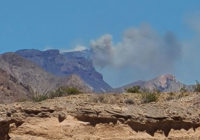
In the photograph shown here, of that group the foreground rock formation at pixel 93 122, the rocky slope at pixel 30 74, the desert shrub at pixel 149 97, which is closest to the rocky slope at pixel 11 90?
the rocky slope at pixel 30 74

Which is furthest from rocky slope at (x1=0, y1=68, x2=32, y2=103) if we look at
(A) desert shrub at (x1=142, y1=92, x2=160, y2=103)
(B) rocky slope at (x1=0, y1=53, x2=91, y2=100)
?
(A) desert shrub at (x1=142, y1=92, x2=160, y2=103)

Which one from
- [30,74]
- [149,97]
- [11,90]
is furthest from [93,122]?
[30,74]

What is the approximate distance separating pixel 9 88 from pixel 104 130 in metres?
36.6

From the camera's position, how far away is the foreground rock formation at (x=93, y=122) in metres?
13.5

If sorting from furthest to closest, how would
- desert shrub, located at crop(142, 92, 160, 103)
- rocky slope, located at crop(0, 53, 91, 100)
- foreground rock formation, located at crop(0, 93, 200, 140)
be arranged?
1. rocky slope, located at crop(0, 53, 91, 100)
2. desert shrub, located at crop(142, 92, 160, 103)
3. foreground rock formation, located at crop(0, 93, 200, 140)

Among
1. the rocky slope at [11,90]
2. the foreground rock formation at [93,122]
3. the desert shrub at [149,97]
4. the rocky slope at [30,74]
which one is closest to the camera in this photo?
the foreground rock formation at [93,122]

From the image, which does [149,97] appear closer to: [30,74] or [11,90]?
[11,90]

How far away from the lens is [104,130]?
14.3m

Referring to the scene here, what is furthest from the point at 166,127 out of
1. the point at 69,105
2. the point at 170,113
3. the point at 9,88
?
the point at 9,88

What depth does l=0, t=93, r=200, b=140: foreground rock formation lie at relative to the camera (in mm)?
13547

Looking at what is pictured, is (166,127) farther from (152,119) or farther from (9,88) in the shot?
(9,88)

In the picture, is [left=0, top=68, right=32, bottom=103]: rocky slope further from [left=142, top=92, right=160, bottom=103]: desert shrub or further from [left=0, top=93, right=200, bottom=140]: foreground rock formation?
[left=0, top=93, right=200, bottom=140]: foreground rock formation

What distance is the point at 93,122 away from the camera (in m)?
Result: 14.2

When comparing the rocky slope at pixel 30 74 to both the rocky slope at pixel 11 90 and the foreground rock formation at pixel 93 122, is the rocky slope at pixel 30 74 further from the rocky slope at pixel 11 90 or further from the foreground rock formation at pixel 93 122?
the foreground rock formation at pixel 93 122
